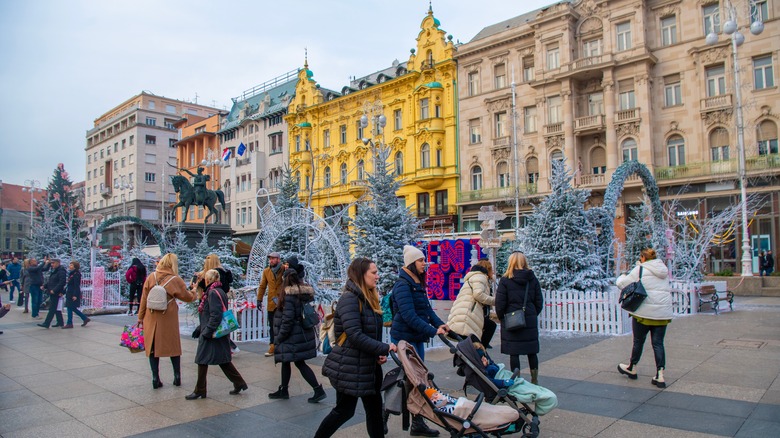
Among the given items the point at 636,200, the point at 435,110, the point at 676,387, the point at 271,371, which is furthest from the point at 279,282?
the point at 435,110

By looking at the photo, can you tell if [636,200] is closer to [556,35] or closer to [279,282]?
[556,35]

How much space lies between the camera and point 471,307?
7074 millimetres

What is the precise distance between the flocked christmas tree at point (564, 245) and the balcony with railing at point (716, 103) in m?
22.1

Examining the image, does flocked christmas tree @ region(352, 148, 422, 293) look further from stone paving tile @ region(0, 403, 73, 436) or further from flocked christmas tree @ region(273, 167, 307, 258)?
stone paving tile @ region(0, 403, 73, 436)

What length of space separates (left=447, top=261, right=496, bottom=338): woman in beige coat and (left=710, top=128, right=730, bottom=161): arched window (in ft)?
96.3

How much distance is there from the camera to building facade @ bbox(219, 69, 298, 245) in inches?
2208

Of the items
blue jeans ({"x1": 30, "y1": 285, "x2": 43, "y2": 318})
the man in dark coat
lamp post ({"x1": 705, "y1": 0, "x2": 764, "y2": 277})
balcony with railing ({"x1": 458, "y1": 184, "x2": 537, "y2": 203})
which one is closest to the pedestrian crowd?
the man in dark coat

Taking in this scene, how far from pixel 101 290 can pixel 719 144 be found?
32063 mm

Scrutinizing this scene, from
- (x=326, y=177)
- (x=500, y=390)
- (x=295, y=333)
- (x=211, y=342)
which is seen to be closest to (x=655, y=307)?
(x=500, y=390)

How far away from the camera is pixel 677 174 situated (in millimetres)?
31312

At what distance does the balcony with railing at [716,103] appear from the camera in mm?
30062

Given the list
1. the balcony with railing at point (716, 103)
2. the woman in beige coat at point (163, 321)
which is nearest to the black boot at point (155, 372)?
the woman in beige coat at point (163, 321)

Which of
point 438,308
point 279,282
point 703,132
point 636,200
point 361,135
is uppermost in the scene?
point 361,135

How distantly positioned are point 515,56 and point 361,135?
50.3 ft
